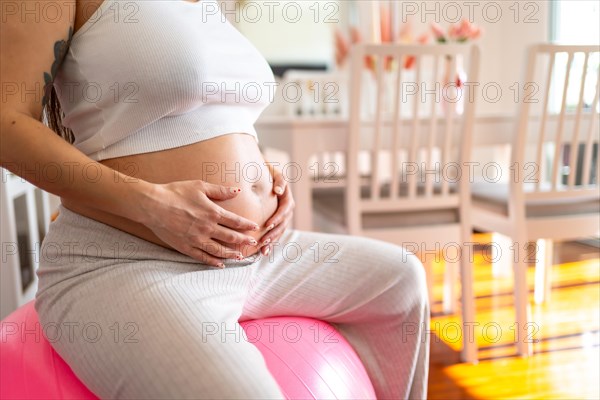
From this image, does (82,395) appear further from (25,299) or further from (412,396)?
(25,299)

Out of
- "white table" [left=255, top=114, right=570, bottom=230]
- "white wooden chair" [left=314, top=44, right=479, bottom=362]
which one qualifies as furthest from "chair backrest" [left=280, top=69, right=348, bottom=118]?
"white wooden chair" [left=314, top=44, right=479, bottom=362]

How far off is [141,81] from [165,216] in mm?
200

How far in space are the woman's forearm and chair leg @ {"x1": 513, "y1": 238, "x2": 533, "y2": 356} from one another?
1.51m

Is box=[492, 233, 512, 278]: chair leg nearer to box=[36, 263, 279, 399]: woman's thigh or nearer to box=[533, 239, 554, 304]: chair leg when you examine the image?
box=[533, 239, 554, 304]: chair leg

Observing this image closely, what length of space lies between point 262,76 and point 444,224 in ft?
4.09

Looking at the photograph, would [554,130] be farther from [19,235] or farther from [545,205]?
[19,235]

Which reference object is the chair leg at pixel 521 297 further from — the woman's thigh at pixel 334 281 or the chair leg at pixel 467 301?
the woman's thigh at pixel 334 281

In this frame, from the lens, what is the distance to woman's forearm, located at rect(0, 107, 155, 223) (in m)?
0.83

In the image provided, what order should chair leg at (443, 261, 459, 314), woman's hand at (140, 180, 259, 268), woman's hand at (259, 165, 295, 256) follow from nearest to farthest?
woman's hand at (140, 180, 259, 268) → woman's hand at (259, 165, 295, 256) → chair leg at (443, 261, 459, 314)

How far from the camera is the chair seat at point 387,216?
7.00 feet

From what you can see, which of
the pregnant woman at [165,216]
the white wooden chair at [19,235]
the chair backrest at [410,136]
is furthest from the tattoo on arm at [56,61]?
the chair backrest at [410,136]

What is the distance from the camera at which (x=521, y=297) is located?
2.11m

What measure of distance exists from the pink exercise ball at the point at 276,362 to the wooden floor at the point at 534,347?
2.69 ft

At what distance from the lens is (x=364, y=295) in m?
1.12
